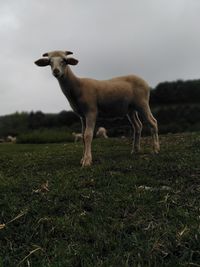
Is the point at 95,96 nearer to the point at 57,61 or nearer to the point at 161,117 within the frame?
the point at 57,61

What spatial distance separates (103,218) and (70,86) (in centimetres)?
466

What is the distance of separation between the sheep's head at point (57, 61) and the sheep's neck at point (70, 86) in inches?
9.4

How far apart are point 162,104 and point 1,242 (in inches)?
989

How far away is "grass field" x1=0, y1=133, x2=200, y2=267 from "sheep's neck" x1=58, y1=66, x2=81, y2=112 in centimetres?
209

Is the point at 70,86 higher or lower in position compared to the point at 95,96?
higher

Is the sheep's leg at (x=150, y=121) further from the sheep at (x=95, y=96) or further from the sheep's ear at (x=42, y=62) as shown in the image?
the sheep's ear at (x=42, y=62)

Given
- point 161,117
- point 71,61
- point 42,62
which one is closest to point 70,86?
point 71,61

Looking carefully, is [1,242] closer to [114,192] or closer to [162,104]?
[114,192]

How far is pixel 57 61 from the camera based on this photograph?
28.1ft

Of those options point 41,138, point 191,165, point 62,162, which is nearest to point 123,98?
point 62,162

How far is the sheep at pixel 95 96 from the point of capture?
28.8 ft

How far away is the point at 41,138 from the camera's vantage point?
23.4 metres

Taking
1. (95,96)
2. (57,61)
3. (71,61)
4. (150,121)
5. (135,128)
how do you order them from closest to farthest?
(57,61) → (71,61) → (95,96) → (150,121) → (135,128)

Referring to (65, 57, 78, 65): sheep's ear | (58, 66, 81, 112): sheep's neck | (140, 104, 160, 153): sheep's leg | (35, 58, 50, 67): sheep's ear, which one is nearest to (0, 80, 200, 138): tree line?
(140, 104, 160, 153): sheep's leg
